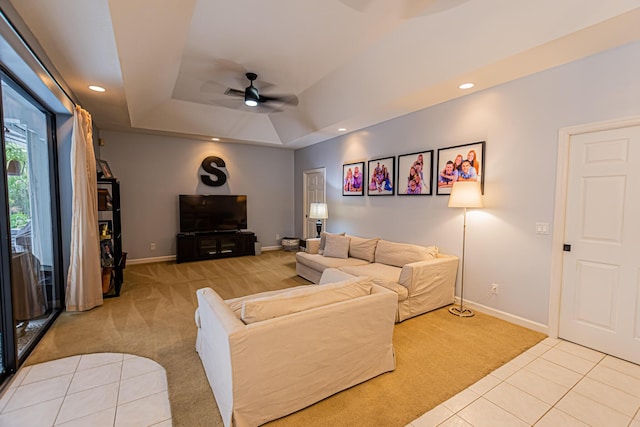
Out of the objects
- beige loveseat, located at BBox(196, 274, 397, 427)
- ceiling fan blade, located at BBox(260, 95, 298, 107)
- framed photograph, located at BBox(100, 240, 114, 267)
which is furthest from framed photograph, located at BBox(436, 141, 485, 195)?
framed photograph, located at BBox(100, 240, 114, 267)

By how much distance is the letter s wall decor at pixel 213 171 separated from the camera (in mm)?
6344

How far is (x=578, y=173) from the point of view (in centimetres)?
272

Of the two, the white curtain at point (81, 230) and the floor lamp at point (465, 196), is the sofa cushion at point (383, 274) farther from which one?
the white curtain at point (81, 230)

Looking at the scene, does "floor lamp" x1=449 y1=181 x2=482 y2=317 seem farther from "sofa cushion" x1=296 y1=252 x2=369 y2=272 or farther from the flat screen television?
the flat screen television

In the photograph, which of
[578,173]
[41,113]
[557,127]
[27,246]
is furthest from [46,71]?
[578,173]

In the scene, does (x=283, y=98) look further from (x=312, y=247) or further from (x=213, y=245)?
(x=213, y=245)

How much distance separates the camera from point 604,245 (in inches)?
102

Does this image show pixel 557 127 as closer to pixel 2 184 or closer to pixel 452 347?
pixel 452 347

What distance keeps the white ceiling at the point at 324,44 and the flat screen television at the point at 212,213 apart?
6.88ft

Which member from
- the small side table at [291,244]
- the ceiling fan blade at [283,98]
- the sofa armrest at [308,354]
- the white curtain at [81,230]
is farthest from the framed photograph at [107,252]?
the small side table at [291,244]

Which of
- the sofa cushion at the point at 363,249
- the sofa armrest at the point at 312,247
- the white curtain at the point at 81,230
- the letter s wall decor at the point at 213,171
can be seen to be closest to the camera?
the white curtain at the point at 81,230

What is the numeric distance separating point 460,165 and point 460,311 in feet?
5.90

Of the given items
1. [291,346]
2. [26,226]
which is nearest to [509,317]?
[291,346]

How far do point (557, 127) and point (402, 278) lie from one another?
2.17 metres
